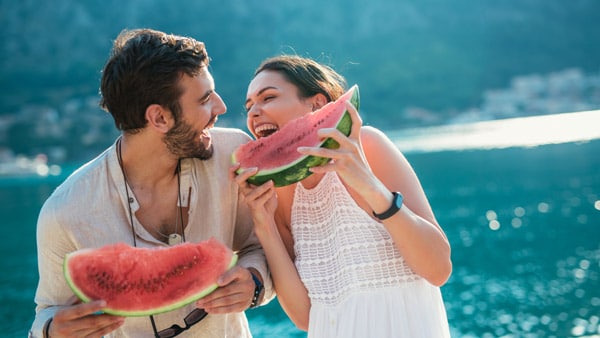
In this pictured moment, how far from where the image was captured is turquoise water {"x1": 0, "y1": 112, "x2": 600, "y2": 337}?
1138 cm

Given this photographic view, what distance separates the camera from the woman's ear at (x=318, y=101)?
3030 millimetres

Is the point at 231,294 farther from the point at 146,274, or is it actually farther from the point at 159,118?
the point at 159,118

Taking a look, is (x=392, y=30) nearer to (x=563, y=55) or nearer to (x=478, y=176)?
(x=563, y=55)

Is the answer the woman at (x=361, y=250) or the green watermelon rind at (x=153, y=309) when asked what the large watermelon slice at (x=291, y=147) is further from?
the green watermelon rind at (x=153, y=309)

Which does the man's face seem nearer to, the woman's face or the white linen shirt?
the white linen shirt

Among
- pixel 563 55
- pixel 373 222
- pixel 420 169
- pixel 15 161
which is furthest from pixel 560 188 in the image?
pixel 563 55

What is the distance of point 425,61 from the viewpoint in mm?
89312

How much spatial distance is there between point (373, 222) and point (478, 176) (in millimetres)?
30160

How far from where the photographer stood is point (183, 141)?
8.62ft

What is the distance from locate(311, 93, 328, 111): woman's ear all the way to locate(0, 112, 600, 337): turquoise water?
8456mm

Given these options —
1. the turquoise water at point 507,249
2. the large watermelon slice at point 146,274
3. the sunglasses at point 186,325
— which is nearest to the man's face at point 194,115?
the large watermelon slice at point 146,274

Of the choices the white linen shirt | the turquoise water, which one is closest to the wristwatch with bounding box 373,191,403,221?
the white linen shirt

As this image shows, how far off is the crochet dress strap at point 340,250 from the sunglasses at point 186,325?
467 mm

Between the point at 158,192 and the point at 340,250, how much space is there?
0.86 m
